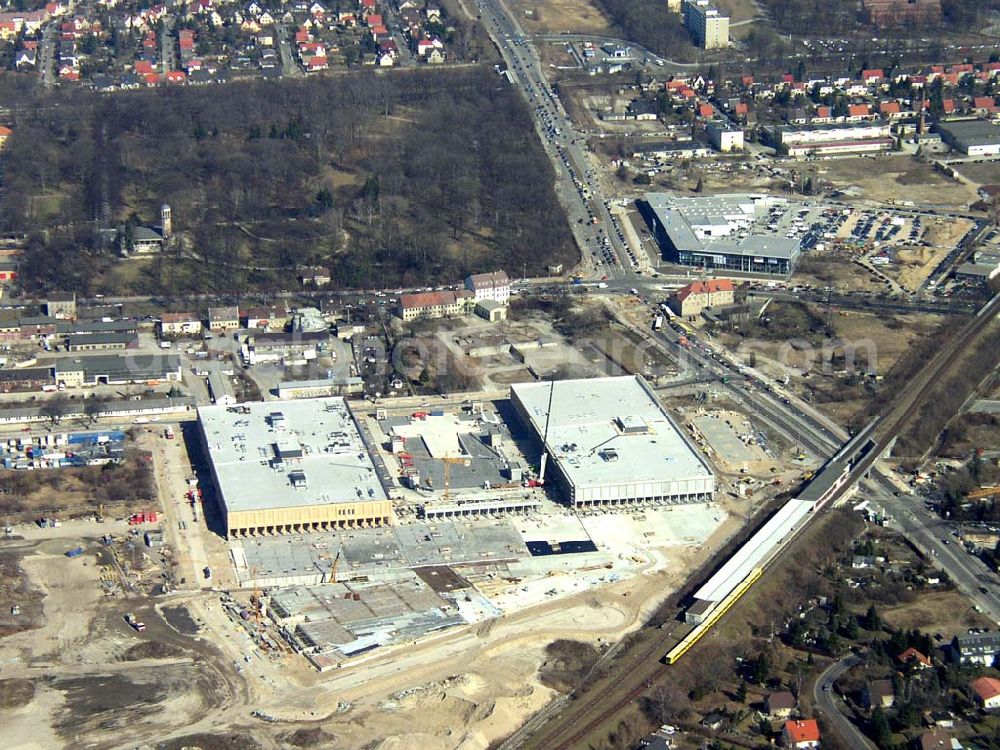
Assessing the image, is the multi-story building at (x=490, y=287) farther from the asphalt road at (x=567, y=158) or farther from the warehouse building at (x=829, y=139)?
the warehouse building at (x=829, y=139)

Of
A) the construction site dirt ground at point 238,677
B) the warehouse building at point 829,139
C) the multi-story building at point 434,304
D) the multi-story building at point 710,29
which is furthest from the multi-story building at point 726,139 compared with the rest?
the construction site dirt ground at point 238,677

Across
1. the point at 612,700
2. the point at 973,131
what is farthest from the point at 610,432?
the point at 973,131

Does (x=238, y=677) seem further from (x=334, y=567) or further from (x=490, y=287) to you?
(x=490, y=287)

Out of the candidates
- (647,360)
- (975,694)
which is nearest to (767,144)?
(647,360)

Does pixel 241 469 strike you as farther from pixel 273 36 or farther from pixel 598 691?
pixel 273 36

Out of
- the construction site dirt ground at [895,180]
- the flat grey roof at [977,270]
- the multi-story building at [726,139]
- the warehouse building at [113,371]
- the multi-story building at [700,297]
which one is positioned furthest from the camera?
the multi-story building at [726,139]

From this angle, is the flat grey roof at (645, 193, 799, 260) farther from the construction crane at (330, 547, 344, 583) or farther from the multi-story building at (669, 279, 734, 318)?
the construction crane at (330, 547, 344, 583)
